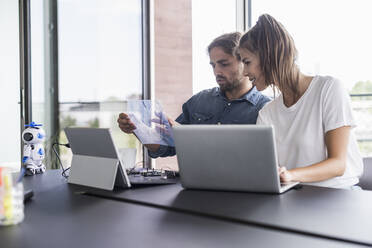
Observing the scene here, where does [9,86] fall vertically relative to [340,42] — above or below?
below

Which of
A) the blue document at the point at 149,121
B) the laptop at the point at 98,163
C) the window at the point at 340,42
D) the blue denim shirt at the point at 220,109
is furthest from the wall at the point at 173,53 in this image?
the laptop at the point at 98,163

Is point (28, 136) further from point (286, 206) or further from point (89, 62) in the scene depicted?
point (89, 62)

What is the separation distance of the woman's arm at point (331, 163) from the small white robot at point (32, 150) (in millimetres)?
1030

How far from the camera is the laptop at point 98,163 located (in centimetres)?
132

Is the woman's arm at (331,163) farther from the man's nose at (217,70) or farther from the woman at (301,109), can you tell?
the man's nose at (217,70)

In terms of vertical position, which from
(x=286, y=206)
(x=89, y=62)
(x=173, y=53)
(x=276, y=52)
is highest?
(x=173, y=53)

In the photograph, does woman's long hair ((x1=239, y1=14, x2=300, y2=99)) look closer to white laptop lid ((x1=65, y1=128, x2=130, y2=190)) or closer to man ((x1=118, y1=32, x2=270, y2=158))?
man ((x1=118, y1=32, x2=270, y2=158))

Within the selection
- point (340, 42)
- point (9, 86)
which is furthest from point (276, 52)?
point (9, 86)

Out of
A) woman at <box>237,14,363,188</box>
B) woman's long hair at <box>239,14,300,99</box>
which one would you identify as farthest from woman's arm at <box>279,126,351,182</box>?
woman's long hair at <box>239,14,300,99</box>

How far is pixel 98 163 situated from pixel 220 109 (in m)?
1.05

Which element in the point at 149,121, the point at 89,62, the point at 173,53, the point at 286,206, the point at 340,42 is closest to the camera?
the point at 286,206

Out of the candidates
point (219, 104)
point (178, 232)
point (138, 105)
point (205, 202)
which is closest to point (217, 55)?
point (219, 104)

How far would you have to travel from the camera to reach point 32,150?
1731 mm

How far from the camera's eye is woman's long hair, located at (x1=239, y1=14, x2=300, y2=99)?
1653 mm
